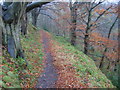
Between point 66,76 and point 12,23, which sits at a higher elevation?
point 12,23

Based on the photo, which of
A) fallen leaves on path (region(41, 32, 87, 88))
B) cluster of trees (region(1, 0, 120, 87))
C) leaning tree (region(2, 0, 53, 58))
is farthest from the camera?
cluster of trees (region(1, 0, 120, 87))

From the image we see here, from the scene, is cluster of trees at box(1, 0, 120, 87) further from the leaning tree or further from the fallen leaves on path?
the fallen leaves on path

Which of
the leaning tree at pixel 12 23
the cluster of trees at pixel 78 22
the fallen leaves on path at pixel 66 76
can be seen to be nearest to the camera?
the fallen leaves on path at pixel 66 76

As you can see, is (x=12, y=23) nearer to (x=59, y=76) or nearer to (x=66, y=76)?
(x=59, y=76)

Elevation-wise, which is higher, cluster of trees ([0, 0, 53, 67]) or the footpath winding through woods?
cluster of trees ([0, 0, 53, 67])

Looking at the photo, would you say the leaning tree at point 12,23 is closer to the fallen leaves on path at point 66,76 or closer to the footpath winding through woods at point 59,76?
the footpath winding through woods at point 59,76

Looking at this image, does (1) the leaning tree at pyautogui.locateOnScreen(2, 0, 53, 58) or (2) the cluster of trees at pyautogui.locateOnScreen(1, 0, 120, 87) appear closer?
(1) the leaning tree at pyautogui.locateOnScreen(2, 0, 53, 58)

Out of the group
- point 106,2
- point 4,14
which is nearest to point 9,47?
point 4,14

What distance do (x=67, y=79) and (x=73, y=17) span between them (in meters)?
12.4

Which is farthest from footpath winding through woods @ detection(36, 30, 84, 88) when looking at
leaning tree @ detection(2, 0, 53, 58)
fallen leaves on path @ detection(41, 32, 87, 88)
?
leaning tree @ detection(2, 0, 53, 58)

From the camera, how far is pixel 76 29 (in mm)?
18031

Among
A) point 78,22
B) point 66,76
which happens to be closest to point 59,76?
point 66,76

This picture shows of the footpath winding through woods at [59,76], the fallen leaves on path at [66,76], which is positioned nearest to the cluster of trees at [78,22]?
the footpath winding through woods at [59,76]

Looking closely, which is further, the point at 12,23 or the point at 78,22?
the point at 78,22
